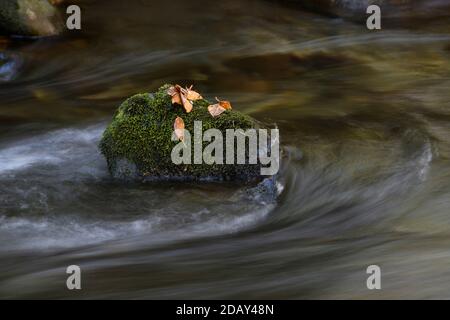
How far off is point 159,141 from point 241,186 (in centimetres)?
72

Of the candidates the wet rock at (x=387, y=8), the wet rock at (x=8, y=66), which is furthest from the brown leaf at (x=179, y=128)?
the wet rock at (x=387, y=8)

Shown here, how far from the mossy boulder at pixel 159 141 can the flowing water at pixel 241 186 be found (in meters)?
0.12

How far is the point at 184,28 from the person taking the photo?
415 inches

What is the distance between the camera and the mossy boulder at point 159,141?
5785mm

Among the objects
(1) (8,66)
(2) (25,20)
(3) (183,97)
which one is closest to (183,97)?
(3) (183,97)

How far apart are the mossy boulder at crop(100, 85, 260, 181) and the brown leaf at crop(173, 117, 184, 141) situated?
0.12 ft

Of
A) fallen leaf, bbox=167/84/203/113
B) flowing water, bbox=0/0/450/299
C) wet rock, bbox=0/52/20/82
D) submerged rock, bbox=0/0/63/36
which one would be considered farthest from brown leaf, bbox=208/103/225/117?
submerged rock, bbox=0/0/63/36

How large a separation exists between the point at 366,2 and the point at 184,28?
2.93m

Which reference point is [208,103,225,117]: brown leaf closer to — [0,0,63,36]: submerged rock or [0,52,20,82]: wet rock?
[0,52,20,82]: wet rock

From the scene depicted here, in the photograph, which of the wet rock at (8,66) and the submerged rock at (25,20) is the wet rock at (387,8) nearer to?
the submerged rock at (25,20)

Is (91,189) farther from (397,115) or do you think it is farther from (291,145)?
(397,115)

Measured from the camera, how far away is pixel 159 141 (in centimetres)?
579

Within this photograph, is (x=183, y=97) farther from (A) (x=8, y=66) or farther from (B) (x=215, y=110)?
(A) (x=8, y=66)
